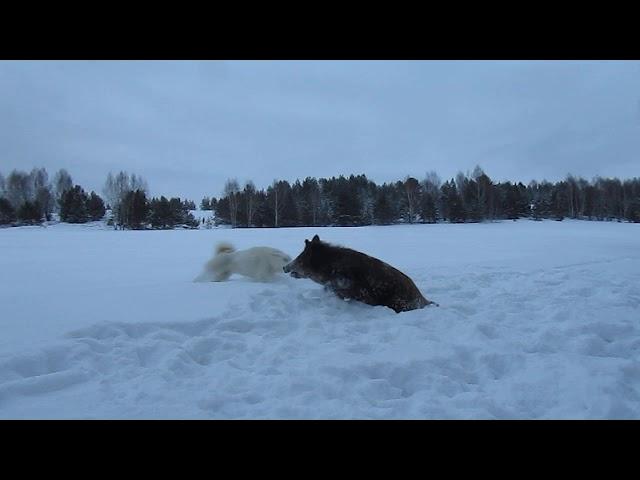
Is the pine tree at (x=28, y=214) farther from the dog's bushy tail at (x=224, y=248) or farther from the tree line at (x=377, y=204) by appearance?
the dog's bushy tail at (x=224, y=248)

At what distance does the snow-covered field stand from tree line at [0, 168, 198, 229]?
45043mm

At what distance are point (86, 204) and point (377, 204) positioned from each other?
39.9 metres

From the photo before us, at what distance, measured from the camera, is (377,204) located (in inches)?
2094

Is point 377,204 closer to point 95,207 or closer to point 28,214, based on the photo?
point 95,207

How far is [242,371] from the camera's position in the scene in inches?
144

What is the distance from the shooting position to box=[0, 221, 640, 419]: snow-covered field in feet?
9.75

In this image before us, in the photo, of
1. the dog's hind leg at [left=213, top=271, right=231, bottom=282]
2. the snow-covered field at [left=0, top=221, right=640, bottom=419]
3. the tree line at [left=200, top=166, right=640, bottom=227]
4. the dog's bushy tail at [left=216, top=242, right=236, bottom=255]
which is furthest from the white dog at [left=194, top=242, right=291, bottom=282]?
the tree line at [left=200, top=166, right=640, bottom=227]

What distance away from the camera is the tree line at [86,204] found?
4576cm

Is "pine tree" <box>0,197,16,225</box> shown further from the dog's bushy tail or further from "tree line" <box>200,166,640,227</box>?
the dog's bushy tail
